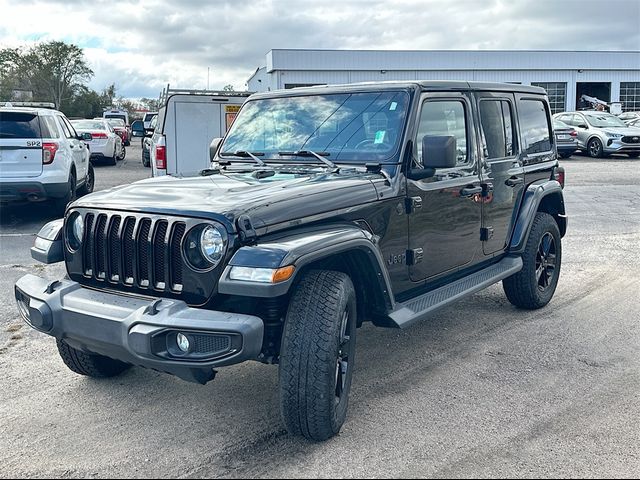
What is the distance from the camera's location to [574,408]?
407cm

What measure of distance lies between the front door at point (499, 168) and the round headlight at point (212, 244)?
8.42ft

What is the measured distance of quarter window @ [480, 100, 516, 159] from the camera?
17.9ft

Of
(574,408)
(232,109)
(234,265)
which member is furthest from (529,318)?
(232,109)

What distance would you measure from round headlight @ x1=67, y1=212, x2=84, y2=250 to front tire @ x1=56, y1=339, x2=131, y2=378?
728 millimetres

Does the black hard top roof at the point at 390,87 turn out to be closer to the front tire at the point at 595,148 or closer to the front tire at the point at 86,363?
the front tire at the point at 86,363

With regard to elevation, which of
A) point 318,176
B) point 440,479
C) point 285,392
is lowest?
point 440,479

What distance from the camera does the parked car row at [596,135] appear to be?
75.3 feet

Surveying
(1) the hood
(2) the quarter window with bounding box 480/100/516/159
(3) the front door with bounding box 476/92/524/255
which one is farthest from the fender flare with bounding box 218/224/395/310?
(2) the quarter window with bounding box 480/100/516/159

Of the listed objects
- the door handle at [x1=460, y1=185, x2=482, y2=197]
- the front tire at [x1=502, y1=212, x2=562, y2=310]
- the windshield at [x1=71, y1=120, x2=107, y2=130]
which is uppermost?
the windshield at [x1=71, y1=120, x2=107, y2=130]

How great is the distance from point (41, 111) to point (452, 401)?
8651 mm

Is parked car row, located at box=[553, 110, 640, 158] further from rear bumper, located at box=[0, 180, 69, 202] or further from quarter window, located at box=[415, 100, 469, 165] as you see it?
quarter window, located at box=[415, 100, 469, 165]

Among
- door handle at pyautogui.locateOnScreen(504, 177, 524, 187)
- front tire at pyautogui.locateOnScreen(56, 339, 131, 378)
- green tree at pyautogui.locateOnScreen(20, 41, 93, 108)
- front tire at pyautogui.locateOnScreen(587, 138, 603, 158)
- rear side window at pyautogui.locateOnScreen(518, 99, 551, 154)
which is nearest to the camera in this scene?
front tire at pyautogui.locateOnScreen(56, 339, 131, 378)

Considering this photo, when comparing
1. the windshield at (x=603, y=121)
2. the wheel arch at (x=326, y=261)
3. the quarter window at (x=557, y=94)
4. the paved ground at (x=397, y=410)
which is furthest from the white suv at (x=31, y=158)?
the quarter window at (x=557, y=94)

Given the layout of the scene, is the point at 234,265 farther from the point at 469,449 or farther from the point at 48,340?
the point at 48,340
